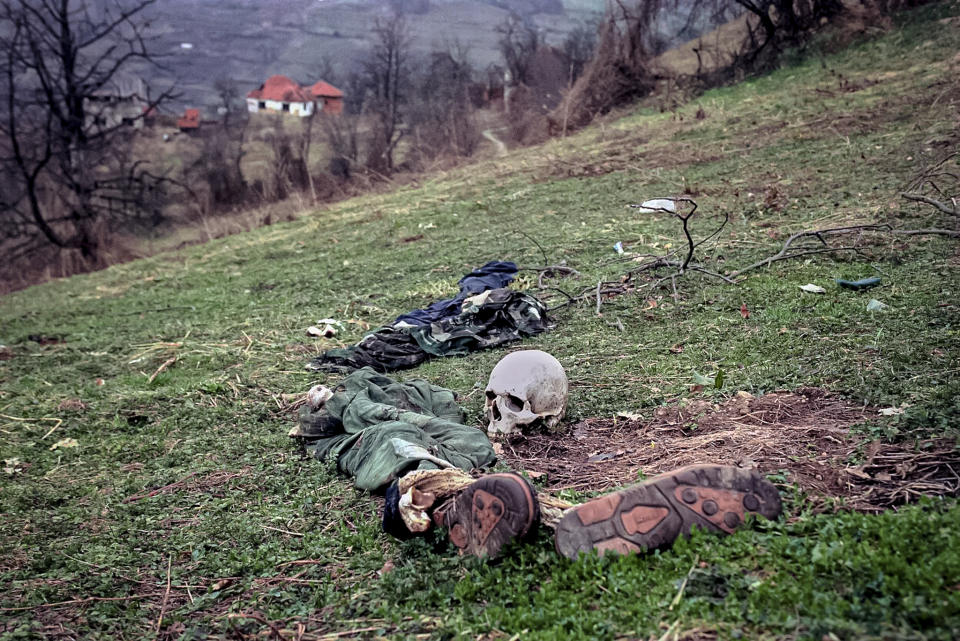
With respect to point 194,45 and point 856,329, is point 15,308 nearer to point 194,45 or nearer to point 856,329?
point 856,329

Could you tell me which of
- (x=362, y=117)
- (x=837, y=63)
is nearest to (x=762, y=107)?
(x=837, y=63)

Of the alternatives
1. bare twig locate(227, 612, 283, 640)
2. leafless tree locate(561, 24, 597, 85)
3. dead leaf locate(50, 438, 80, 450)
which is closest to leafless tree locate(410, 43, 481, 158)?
leafless tree locate(561, 24, 597, 85)

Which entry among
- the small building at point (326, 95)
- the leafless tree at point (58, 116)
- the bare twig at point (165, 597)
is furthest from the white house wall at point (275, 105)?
the bare twig at point (165, 597)

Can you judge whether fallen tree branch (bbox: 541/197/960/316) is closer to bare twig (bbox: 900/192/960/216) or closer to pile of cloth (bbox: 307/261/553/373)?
bare twig (bbox: 900/192/960/216)

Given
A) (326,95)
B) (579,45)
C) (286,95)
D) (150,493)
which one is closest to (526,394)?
(150,493)

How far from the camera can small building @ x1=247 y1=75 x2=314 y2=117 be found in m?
68.1

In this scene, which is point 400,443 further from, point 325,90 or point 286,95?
point 286,95

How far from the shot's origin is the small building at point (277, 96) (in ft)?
224

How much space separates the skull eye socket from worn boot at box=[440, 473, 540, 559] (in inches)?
51.5

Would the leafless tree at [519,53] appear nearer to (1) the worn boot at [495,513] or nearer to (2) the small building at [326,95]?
(2) the small building at [326,95]

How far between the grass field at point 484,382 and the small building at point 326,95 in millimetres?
51034

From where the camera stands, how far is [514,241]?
365 inches

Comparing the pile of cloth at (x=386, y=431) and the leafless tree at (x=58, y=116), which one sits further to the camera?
the leafless tree at (x=58, y=116)

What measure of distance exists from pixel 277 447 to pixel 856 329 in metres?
3.79
